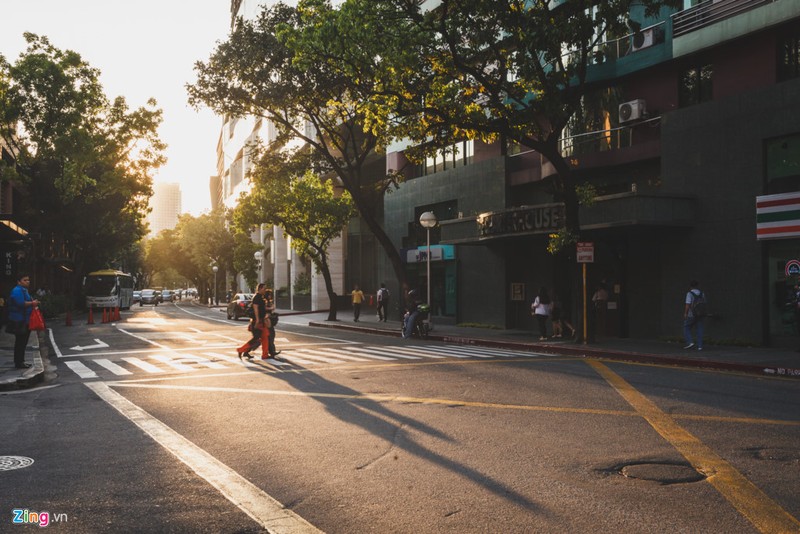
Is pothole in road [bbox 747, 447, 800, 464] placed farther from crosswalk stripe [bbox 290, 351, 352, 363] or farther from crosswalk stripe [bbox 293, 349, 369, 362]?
crosswalk stripe [bbox 290, 351, 352, 363]

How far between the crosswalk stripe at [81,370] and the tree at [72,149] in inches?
903

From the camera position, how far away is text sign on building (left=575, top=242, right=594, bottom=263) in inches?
731

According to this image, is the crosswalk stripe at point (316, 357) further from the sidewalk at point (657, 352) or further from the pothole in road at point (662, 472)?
the pothole in road at point (662, 472)

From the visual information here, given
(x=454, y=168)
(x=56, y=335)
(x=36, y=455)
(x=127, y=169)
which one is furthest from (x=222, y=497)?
(x=127, y=169)

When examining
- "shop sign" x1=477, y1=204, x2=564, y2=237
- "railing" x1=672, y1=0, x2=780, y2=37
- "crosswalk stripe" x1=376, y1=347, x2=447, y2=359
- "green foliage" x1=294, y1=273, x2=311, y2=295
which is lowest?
"crosswalk stripe" x1=376, y1=347, x2=447, y2=359

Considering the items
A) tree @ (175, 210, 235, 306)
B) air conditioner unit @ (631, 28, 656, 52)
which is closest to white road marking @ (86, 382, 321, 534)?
air conditioner unit @ (631, 28, 656, 52)

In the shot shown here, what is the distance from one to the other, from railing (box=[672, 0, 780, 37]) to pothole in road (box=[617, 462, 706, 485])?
1583 centimetres

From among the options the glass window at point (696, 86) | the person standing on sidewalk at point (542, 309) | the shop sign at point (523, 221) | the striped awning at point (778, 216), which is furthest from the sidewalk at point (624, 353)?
the glass window at point (696, 86)

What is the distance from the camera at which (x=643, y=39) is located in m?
21.1

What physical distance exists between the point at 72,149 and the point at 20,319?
1075 inches

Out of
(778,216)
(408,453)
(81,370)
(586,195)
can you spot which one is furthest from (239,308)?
(408,453)

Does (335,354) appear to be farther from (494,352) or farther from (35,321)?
(35,321)

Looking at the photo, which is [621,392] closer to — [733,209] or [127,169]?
[733,209]

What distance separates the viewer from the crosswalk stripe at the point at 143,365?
14.1 m
